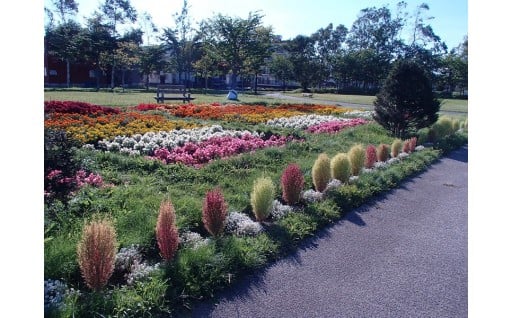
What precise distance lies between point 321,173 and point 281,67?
150 ft

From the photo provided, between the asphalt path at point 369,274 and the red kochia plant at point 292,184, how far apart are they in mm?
757

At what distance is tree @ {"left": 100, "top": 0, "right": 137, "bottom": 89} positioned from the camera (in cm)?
3551

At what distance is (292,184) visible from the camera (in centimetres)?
585

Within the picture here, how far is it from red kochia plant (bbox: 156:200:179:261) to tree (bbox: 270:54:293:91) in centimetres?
4764

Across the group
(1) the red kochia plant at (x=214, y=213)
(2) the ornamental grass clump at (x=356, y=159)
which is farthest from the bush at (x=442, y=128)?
(1) the red kochia plant at (x=214, y=213)

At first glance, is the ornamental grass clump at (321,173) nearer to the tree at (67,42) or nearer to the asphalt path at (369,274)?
the asphalt path at (369,274)

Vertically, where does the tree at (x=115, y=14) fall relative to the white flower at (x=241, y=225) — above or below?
above

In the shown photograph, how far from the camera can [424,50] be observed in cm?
2666

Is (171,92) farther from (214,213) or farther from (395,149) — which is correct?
(214,213)

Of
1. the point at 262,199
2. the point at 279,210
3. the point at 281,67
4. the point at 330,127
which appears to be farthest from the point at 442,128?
the point at 281,67

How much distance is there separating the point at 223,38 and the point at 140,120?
26277 millimetres

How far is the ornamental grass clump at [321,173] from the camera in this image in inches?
258

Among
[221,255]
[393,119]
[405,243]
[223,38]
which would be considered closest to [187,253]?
[221,255]
